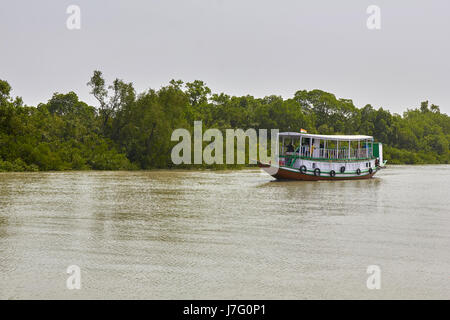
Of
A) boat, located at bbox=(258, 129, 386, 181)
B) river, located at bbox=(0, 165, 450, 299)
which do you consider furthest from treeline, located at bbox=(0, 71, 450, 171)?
river, located at bbox=(0, 165, 450, 299)

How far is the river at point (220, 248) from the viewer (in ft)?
29.6

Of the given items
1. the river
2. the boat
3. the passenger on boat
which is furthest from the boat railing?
the river

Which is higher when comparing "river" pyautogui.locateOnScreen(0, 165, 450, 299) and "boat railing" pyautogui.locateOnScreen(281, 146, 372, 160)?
"boat railing" pyautogui.locateOnScreen(281, 146, 372, 160)

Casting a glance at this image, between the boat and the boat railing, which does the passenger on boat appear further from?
the boat railing

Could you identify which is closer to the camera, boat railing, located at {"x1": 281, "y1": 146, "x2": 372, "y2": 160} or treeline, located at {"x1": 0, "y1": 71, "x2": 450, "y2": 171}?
boat railing, located at {"x1": 281, "y1": 146, "x2": 372, "y2": 160}

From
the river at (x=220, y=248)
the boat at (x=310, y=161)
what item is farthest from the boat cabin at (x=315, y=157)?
the river at (x=220, y=248)

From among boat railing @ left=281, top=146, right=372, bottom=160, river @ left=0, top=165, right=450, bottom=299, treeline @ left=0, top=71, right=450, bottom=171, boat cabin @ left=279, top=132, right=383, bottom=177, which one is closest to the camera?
river @ left=0, top=165, right=450, bottom=299

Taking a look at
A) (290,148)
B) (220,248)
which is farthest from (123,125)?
(220,248)

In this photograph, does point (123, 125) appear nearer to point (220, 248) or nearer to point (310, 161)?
point (310, 161)

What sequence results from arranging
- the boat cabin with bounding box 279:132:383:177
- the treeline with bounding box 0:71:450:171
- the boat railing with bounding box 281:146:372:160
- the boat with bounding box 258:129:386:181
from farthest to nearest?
1. the treeline with bounding box 0:71:450:171
2. the boat railing with bounding box 281:146:372:160
3. the boat cabin with bounding box 279:132:383:177
4. the boat with bounding box 258:129:386:181

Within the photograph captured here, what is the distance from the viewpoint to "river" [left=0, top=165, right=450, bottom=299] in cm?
901
